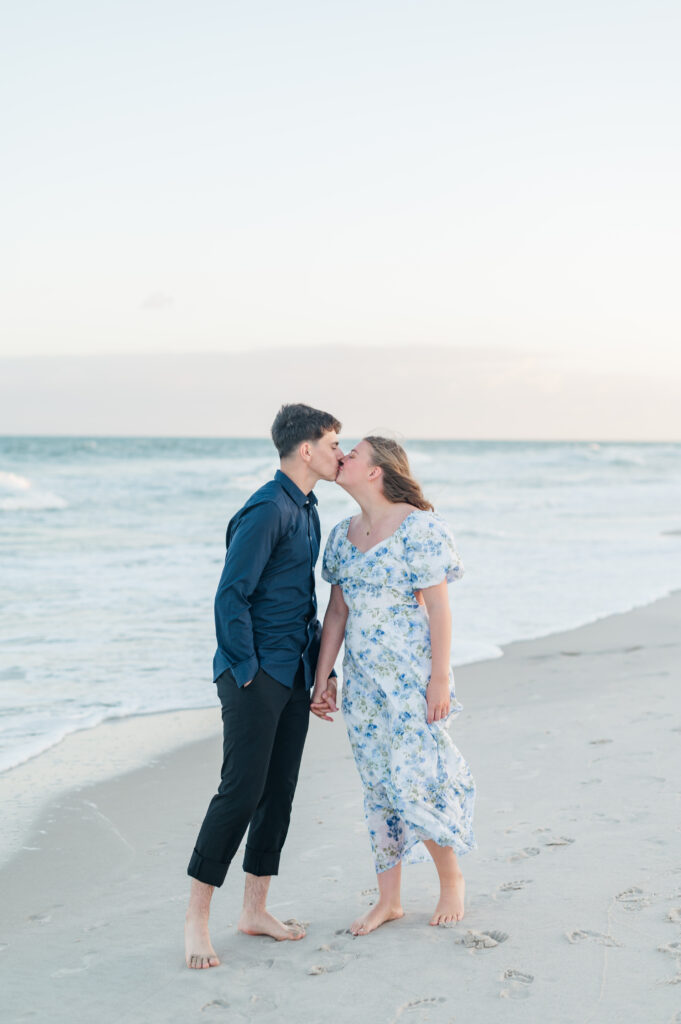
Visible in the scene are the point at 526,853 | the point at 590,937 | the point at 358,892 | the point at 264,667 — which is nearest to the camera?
the point at 590,937

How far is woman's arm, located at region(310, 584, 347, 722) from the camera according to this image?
329 cm

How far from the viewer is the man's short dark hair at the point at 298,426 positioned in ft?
10.6

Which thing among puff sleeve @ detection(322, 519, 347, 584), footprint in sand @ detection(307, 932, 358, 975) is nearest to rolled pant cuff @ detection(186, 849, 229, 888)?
footprint in sand @ detection(307, 932, 358, 975)

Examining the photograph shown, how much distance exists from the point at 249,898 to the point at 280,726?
617mm

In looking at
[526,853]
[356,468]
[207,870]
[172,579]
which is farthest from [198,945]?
[172,579]

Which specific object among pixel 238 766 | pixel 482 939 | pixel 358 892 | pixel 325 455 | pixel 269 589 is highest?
pixel 325 455

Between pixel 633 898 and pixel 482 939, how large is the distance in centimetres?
57

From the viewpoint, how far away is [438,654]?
3.18 metres

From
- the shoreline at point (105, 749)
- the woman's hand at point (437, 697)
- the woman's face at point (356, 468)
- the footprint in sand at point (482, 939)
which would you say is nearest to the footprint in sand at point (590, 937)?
the footprint in sand at point (482, 939)

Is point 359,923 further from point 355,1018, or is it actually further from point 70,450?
A: point 70,450

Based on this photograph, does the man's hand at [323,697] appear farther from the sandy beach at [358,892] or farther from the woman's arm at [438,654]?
the sandy beach at [358,892]

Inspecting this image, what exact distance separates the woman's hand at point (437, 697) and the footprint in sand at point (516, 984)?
0.79m

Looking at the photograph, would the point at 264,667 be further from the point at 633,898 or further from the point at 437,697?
the point at 633,898

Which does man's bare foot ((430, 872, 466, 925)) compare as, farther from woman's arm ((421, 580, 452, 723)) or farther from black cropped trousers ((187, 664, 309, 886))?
black cropped trousers ((187, 664, 309, 886))
